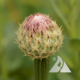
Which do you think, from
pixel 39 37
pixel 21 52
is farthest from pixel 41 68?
pixel 21 52

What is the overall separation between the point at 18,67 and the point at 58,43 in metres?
0.85

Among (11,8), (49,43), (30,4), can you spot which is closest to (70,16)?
(49,43)

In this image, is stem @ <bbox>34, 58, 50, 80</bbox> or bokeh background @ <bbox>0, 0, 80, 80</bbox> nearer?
stem @ <bbox>34, 58, 50, 80</bbox>

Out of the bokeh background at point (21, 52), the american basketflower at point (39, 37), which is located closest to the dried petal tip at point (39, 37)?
the american basketflower at point (39, 37)

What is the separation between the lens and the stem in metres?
1.03

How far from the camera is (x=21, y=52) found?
6.07ft

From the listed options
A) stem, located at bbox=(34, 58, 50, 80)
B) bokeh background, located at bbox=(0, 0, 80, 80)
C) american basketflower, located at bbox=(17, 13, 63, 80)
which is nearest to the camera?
american basketflower, located at bbox=(17, 13, 63, 80)

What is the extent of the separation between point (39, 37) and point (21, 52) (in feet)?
3.12

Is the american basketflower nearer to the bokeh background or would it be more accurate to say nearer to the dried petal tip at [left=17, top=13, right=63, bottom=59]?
the dried petal tip at [left=17, top=13, right=63, bottom=59]

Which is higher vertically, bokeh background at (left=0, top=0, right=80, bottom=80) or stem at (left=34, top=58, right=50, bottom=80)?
bokeh background at (left=0, top=0, right=80, bottom=80)

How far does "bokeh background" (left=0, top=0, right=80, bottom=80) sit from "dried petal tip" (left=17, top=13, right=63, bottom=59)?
1.21 feet

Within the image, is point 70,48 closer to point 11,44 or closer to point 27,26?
point 27,26

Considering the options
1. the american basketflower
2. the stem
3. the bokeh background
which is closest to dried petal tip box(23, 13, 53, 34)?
the american basketflower

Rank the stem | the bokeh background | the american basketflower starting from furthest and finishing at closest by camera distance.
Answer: the bokeh background < the stem < the american basketflower
